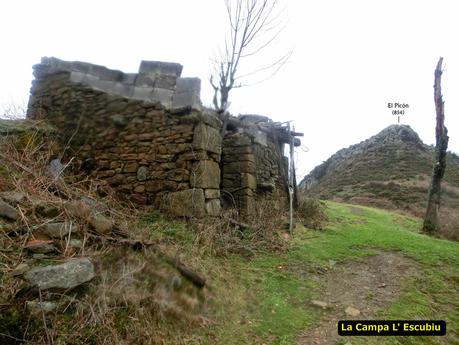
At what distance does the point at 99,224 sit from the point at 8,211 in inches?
29.1

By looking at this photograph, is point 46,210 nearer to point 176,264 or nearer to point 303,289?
point 176,264

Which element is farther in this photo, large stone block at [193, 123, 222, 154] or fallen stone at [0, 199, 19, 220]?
large stone block at [193, 123, 222, 154]

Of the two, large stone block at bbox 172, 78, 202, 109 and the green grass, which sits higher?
large stone block at bbox 172, 78, 202, 109

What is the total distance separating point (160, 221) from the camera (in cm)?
452

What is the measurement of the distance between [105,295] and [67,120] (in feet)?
12.8

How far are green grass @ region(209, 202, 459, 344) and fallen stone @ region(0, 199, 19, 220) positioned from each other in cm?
200

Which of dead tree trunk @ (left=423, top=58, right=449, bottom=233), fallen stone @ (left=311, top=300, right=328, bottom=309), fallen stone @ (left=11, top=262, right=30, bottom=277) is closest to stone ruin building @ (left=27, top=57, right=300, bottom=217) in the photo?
fallen stone @ (left=311, top=300, right=328, bottom=309)

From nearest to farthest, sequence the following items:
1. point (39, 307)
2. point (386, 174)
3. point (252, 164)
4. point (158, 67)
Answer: point (39, 307) → point (158, 67) → point (252, 164) → point (386, 174)

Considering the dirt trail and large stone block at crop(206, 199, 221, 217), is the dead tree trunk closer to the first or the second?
the dirt trail

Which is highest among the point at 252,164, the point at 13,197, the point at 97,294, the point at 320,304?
the point at 252,164

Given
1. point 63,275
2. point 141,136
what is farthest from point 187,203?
point 63,275

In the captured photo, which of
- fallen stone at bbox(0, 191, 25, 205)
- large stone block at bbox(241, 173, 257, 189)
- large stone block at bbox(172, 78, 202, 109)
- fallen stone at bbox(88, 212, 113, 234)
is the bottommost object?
fallen stone at bbox(88, 212, 113, 234)

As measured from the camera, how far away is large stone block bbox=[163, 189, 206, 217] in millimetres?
4730

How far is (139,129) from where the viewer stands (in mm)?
5145
